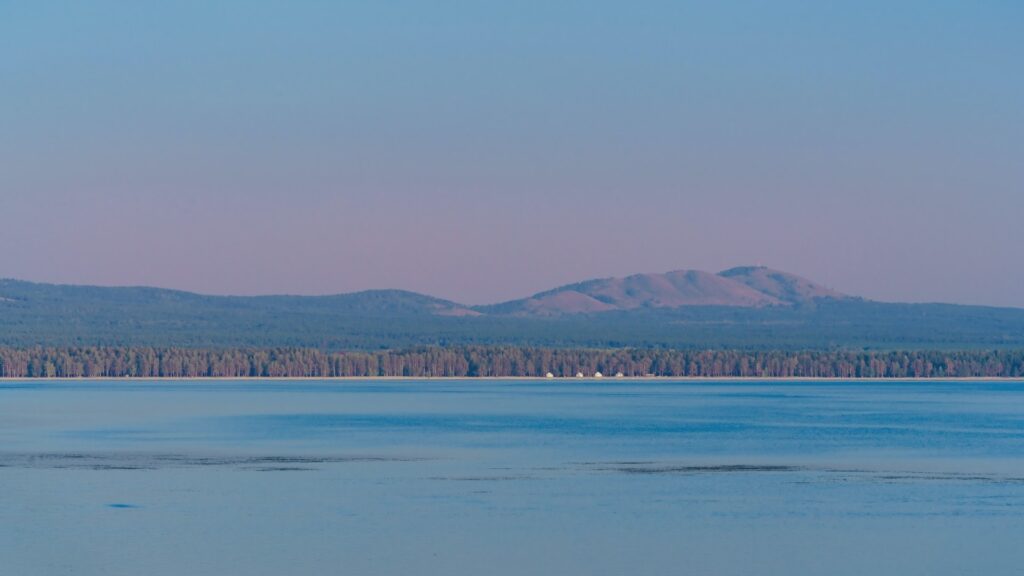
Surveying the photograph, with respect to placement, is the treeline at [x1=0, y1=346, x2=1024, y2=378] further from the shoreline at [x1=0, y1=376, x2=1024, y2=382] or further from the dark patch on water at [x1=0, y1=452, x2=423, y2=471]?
the dark patch on water at [x1=0, y1=452, x2=423, y2=471]

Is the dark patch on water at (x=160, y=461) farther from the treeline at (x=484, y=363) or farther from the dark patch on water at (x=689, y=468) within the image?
the treeline at (x=484, y=363)

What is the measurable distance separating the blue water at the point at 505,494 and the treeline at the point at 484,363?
217 ft

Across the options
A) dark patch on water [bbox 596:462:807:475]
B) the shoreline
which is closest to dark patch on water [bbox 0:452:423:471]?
dark patch on water [bbox 596:462:807:475]

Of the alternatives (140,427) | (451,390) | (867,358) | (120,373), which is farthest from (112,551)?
(867,358)

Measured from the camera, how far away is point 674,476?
39.3 metres

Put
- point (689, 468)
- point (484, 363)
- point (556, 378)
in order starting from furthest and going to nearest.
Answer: point (484, 363) → point (556, 378) → point (689, 468)

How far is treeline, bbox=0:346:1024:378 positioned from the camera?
131m

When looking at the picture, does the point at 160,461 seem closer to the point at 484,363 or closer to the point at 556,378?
the point at 556,378

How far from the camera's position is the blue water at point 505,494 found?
27.3 m

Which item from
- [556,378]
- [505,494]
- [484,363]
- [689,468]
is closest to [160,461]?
[505,494]

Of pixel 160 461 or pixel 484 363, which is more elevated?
pixel 484 363

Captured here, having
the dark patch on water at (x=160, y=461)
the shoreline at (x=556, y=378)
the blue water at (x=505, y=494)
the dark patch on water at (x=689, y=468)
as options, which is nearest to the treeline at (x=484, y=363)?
the shoreline at (x=556, y=378)

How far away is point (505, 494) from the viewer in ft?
116

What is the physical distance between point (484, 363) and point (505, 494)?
10313 centimetres
